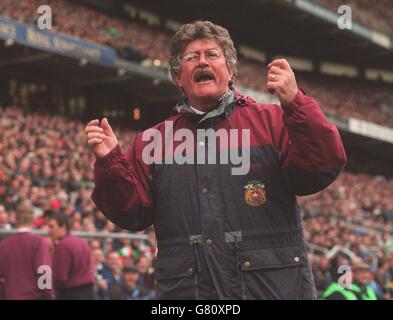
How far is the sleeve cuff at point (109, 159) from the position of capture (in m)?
2.47

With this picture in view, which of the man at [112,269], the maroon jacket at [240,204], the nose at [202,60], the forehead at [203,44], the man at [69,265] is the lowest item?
the man at [112,269]

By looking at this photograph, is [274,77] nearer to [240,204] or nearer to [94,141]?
[240,204]

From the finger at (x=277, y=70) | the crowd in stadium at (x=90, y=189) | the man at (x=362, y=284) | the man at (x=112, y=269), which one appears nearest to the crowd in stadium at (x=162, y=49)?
the crowd in stadium at (x=90, y=189)

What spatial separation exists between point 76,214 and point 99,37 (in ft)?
38.7

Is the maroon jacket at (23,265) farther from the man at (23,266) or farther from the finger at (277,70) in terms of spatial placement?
the finger at (277,70)

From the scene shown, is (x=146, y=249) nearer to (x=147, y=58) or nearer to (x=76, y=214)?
(x=76, y=214)

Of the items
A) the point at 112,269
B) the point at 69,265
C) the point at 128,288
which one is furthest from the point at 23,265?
the point at 112,269

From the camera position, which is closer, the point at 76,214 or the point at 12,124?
the point at 76,214

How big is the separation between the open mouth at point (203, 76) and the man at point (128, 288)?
5135mm

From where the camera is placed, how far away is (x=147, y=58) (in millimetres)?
22141

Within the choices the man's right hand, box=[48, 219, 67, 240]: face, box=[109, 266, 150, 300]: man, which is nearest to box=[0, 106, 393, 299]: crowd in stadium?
box=[109, 266, 150, 300]: man

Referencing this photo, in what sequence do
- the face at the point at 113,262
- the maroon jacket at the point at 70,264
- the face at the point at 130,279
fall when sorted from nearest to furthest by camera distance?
the maroon jacket at the point at 70,264
the face at the point at 130,279
the face at the point at 113,262

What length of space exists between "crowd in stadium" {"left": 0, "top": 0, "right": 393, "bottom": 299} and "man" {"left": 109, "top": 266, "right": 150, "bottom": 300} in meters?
0.03

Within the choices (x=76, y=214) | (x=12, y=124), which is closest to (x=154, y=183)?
(x=76, y=214)
